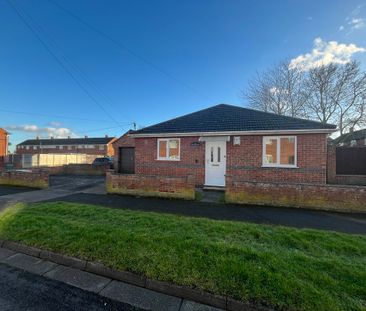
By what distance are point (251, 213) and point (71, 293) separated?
5.08 metres

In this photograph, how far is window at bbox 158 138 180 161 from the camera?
11.4m

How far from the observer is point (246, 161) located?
10.1m

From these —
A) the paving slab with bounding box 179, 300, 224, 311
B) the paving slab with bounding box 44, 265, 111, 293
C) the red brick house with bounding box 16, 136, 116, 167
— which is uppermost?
the red brick house with bounding box 16, 136, 116, 167

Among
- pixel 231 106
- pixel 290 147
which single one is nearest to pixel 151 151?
pixel 231 106

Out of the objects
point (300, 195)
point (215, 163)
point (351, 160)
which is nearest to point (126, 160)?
point (215, 163)

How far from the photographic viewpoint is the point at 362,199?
21.7 ft

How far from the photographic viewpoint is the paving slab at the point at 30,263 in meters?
3.38

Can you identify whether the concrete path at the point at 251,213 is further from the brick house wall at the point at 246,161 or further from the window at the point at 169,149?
the window at the point at 169,149

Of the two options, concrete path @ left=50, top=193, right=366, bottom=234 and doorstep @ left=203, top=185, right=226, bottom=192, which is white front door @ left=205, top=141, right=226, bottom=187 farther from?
concrete path @ left=50, top=193, right=366, bottom=234

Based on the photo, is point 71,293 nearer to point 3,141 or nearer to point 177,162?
point 177,162

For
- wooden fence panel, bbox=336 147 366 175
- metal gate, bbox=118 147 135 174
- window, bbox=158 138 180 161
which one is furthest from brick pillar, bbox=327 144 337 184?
metal gate, bbox=118 147 135 174

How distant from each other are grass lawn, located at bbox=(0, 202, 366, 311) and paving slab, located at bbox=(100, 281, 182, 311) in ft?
0.69

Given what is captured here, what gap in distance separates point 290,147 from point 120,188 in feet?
26.1

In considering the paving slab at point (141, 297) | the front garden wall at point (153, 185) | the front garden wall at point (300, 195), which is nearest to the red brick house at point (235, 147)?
the front garden wall at point (300, 195)
